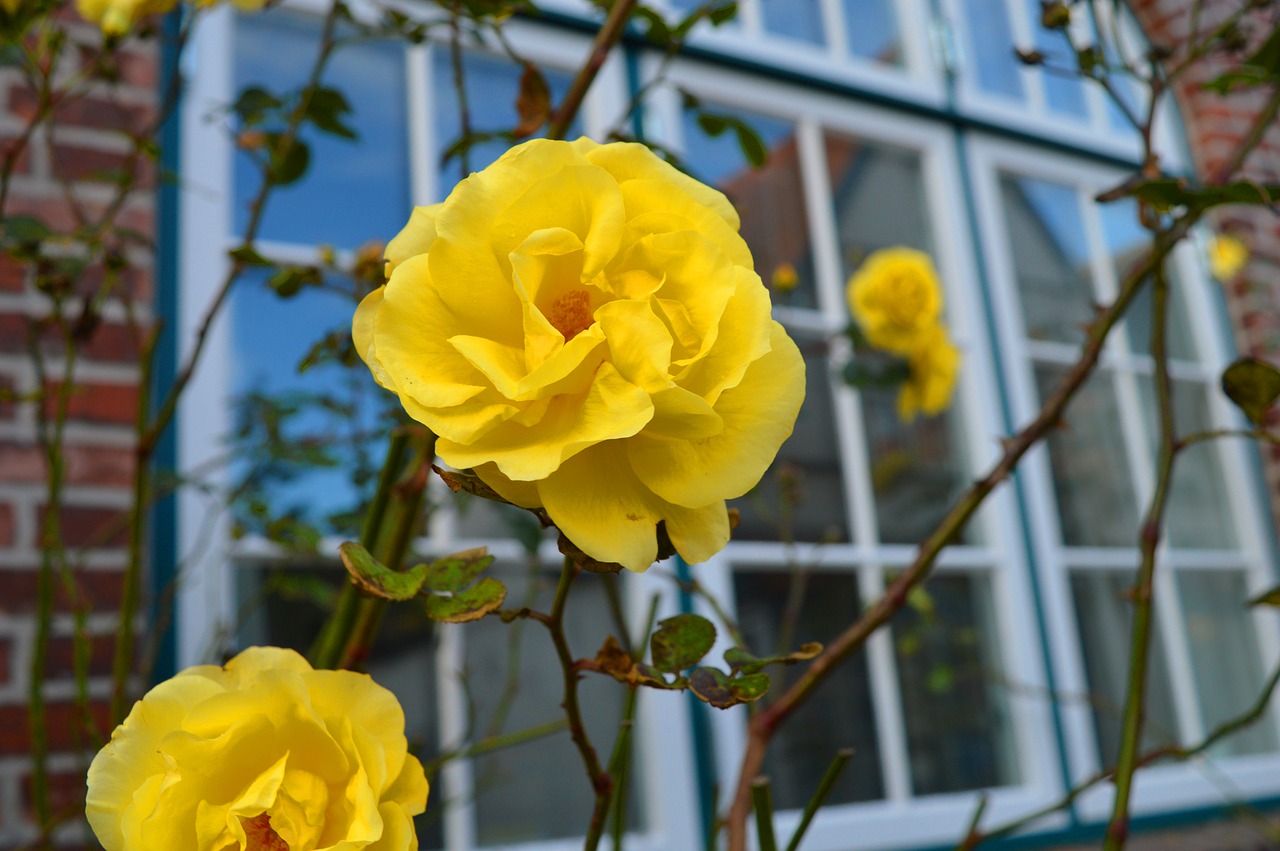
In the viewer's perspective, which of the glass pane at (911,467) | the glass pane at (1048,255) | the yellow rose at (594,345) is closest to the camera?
the yellow rose at (594,345)

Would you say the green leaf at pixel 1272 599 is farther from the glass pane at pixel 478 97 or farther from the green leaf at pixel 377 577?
the glass pane at pixel 478 97

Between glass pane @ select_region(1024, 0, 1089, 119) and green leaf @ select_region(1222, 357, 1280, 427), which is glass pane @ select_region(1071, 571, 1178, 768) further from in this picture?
green leaf @ select_region(1222, 357, 1280, 427)

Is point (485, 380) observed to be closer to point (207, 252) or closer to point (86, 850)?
point (86, 850)

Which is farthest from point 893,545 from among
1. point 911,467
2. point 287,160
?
point 287,160

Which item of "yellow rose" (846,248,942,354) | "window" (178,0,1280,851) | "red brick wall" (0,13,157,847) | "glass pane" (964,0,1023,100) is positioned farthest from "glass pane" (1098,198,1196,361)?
"red brick wall" (0,13,157,847)

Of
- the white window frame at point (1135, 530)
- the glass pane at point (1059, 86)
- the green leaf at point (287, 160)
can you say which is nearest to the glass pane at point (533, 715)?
the green leaf at point (287, 160)

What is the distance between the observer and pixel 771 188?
2.19 m

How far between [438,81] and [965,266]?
123cm

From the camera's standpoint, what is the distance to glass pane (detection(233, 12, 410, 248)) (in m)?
1.67

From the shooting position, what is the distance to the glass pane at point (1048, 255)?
2.50m

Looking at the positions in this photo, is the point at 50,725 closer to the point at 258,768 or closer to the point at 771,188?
the point at 258,768

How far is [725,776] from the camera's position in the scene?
5.62 feet

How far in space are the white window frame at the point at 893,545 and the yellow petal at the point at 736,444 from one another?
1.52 meters

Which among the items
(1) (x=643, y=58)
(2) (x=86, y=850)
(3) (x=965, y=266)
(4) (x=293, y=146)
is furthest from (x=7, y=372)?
(3) (x=965, y=266)
